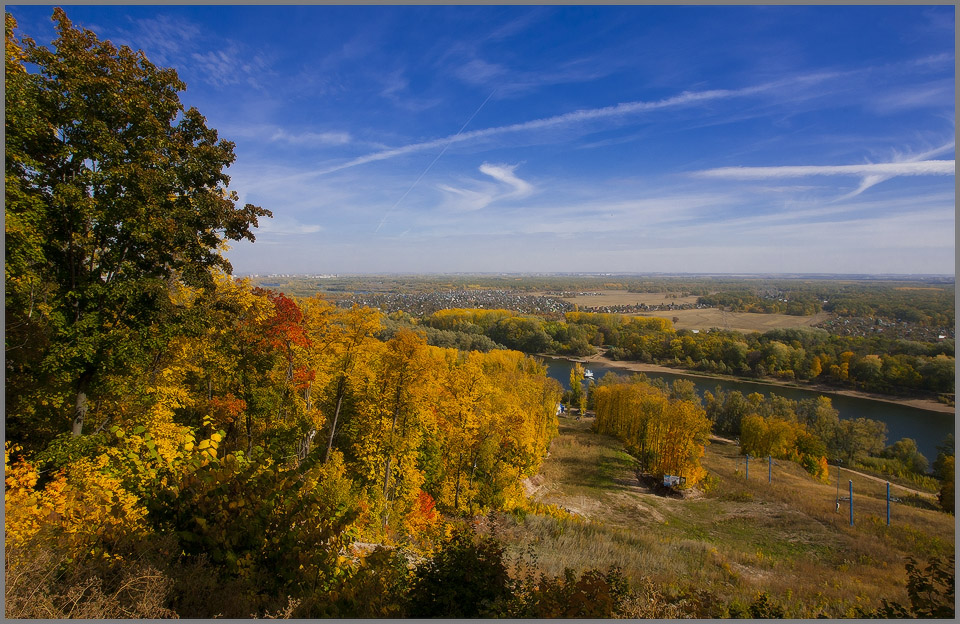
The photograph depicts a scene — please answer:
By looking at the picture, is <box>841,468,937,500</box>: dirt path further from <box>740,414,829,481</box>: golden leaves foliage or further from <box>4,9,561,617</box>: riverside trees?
<box>4,9,561,617</box>: riverside trees

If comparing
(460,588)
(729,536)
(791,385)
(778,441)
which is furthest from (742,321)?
(460,588)

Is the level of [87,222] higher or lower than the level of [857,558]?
higher

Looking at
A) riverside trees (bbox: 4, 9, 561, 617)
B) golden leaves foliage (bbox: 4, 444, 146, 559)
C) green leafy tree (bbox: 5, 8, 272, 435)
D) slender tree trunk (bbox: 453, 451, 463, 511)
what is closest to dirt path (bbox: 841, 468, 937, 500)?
slender tree trunk (bbox: 453, 451, 463, 511)

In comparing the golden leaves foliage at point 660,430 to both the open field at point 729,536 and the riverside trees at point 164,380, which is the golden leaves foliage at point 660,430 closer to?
the open field at point 729,536

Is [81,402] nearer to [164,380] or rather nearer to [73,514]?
[164,380]

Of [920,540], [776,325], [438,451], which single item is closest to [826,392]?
[776,325]

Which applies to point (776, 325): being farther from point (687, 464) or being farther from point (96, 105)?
point (96, 105)

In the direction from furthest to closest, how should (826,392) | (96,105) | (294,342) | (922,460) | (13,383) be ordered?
(826,392) < (922,460) < (294,342) < (13,383) < (96,105)
